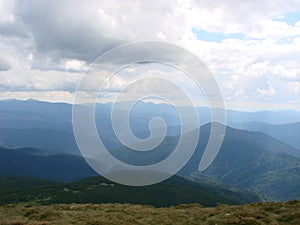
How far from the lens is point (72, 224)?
26.2 metres

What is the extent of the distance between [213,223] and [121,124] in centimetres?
1216

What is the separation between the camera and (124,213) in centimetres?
3144

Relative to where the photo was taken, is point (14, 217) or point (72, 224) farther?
point (14, 217)

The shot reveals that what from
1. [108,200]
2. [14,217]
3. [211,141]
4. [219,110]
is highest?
[219,110]

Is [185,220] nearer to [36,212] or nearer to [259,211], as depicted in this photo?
[259,211]

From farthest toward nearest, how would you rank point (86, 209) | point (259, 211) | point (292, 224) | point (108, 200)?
point (108, 200) < point (86, 209) < point (259, 211) < point (292, 224)

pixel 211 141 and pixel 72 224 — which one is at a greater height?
pixel 211 141

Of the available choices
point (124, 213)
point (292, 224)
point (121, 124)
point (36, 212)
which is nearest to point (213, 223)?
point (292, 224)

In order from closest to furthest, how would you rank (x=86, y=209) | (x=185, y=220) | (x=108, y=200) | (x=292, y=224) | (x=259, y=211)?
(x=292, y=224)
(x=185, y=220)
(x=259, y=211)
(x=86, y=209)
(x=108, y=200)

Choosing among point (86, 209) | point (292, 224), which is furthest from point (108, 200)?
point (292, 224)

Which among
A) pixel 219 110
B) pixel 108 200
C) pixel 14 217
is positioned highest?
pixel 219 110

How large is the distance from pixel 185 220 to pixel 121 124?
420 inches

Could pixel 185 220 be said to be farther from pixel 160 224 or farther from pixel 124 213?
pixel 124 213

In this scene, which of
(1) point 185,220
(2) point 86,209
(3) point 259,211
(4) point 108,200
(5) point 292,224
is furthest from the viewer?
(4) point 108,200
